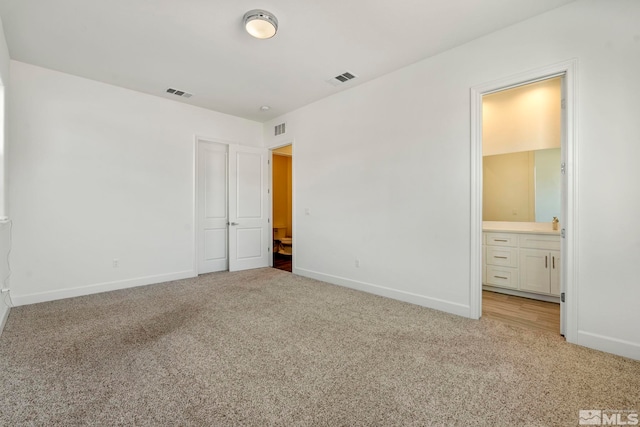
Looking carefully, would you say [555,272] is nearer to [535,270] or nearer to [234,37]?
[535,270]

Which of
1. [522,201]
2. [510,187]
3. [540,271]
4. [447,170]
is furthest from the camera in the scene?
[510,187]

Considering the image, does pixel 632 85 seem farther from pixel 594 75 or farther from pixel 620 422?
pixel 620 422

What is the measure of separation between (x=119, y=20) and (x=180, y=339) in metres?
2.87

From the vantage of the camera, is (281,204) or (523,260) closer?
(523,260)

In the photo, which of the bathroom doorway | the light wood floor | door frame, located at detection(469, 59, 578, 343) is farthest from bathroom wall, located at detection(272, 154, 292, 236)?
door frame, located at detection(469, 59, 578, 343)

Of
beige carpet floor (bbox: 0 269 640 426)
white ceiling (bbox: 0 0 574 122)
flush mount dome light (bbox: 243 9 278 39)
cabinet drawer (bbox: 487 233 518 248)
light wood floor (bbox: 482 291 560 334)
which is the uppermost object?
white ceiling (bbox: 0 0 574 122)

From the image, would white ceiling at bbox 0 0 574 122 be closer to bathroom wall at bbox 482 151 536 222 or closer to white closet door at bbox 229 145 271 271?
white closet door at bbox 229 145 271 271

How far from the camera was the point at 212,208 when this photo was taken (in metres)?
5.10

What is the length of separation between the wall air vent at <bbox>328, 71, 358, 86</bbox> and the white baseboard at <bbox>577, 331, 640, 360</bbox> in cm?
349

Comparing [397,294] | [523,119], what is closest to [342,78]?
[523,119]

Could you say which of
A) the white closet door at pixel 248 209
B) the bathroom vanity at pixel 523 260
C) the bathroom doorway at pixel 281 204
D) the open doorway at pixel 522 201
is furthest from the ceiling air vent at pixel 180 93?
the bathroom vanity at pixel 523 260

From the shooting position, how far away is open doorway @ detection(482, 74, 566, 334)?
11.5ft

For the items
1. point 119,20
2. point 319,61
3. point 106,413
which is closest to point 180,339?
point 106,413

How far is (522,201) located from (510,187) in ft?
0.83
